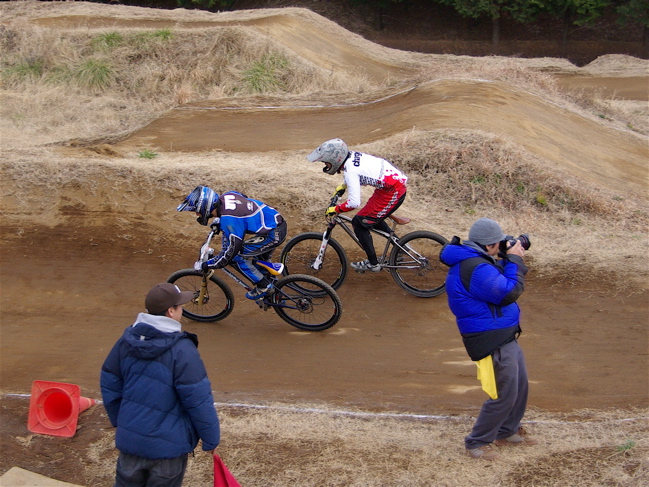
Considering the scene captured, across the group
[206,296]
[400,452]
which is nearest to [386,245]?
[206,296]

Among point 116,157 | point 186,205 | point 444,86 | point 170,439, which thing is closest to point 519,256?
point 170,439

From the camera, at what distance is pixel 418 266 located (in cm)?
814

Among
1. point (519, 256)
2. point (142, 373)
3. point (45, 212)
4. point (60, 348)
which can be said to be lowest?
point (60, 348)

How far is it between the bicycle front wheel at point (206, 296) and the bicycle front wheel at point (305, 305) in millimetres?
654

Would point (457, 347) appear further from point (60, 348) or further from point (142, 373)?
point (60, 348)

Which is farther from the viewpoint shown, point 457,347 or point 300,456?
point 457,347

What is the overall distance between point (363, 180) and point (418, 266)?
1462 mm

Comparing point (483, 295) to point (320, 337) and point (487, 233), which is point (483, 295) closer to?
point (487, 233)

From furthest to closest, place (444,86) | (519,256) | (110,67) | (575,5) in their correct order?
(575,5)
(110,67)
(444,86)
(519,256)

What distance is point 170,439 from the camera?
3.73 meters

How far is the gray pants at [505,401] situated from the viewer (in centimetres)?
469

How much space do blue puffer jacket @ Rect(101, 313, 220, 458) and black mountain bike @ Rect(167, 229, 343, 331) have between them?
3309 millimetres

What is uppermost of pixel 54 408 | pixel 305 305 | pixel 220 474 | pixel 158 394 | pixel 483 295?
pixel 483 295

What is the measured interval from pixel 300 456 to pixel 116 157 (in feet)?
30.5
